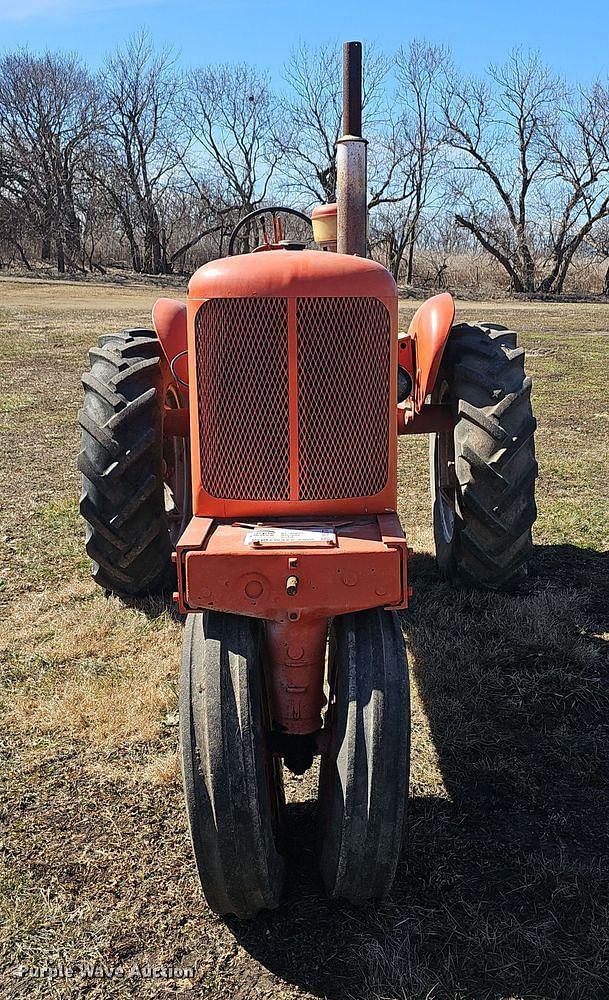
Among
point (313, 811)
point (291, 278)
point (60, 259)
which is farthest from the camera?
point (60, 259)

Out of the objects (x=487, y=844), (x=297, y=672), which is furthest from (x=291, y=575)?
(x=487, y=844)

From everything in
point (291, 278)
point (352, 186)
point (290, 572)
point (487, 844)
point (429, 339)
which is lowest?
point (487, 844)

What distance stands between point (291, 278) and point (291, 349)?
8.1 inches

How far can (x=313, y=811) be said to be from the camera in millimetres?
3168

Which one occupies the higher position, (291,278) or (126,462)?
(291,278)

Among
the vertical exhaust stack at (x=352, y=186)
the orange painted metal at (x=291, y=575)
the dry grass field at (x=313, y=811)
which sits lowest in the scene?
the dry grass field at (x=313, y=811)

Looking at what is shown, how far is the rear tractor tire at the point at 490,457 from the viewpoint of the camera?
423 centimetres

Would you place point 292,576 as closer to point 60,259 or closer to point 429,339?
point 429,339

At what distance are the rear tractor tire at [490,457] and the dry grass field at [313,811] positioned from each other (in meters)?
0.37

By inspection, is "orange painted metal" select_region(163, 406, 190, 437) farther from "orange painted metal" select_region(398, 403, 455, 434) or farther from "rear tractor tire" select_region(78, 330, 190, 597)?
"orange painted metal" select_region(398, 403, 455, 434)

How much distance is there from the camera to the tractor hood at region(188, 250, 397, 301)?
106 inches

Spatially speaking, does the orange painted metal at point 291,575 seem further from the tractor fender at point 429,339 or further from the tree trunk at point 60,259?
the tree trunk at point 60,259

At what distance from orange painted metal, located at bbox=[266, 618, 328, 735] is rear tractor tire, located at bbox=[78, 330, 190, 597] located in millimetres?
1749

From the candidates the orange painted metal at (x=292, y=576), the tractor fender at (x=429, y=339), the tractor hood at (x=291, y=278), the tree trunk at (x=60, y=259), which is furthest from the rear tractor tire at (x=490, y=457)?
the tree trunk at (x=60, y=259)
